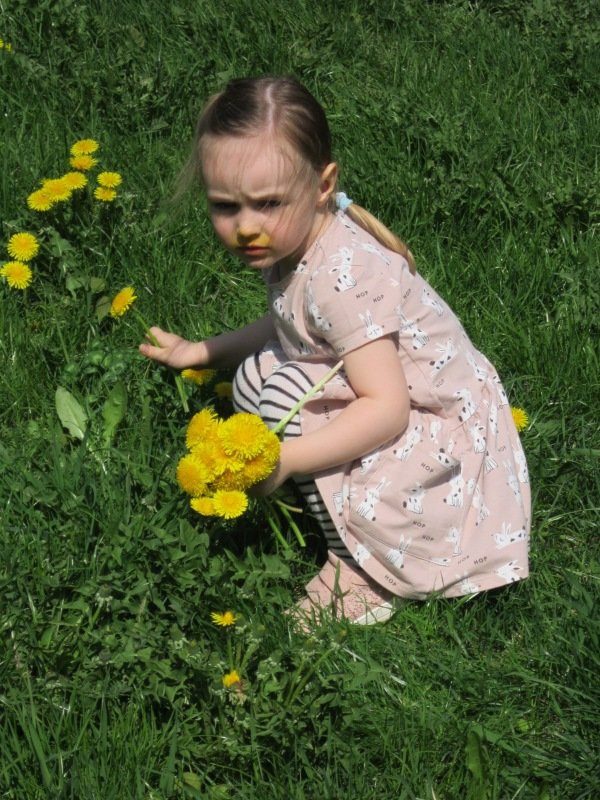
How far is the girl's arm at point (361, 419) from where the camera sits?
7.14ft

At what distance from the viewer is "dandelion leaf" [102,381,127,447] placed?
258cm

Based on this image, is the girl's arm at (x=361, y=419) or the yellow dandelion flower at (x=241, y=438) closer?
the yellow dandelion flower at (x=241, y=438)

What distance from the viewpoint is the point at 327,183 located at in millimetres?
2314

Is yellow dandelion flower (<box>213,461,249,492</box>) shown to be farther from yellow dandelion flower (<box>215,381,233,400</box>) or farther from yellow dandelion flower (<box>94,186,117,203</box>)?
yellow dandelion flower (<box>94,186,117,203</box>)

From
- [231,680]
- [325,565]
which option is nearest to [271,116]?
→ [325,565]

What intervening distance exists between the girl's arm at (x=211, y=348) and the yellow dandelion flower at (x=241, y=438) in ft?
2.40


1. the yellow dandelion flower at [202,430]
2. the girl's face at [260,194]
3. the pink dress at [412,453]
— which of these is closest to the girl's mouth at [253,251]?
the girl's face at [260,194]

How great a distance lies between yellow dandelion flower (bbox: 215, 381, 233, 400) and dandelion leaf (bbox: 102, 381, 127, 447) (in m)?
0.23

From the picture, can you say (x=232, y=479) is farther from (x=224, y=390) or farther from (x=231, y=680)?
(x=224, y=390)

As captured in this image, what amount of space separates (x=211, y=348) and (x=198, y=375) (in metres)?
0.11

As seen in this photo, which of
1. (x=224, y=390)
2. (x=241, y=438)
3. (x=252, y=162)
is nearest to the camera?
(x=241, y=438)

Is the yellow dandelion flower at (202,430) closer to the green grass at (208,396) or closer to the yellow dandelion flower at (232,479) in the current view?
the yellow dandelion flower at (232,479)

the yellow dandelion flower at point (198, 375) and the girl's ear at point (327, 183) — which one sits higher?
the girl's ear at point (327, 183)

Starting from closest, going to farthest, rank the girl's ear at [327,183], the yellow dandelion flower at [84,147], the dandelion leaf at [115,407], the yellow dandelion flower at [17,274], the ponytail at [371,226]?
the girl's ear at [327,183], the ponytail at [371,226], the dandelion leaf at [115,407], the yellow dandelion flower at [17,274], the yellow dandelion flower at [84,147]
